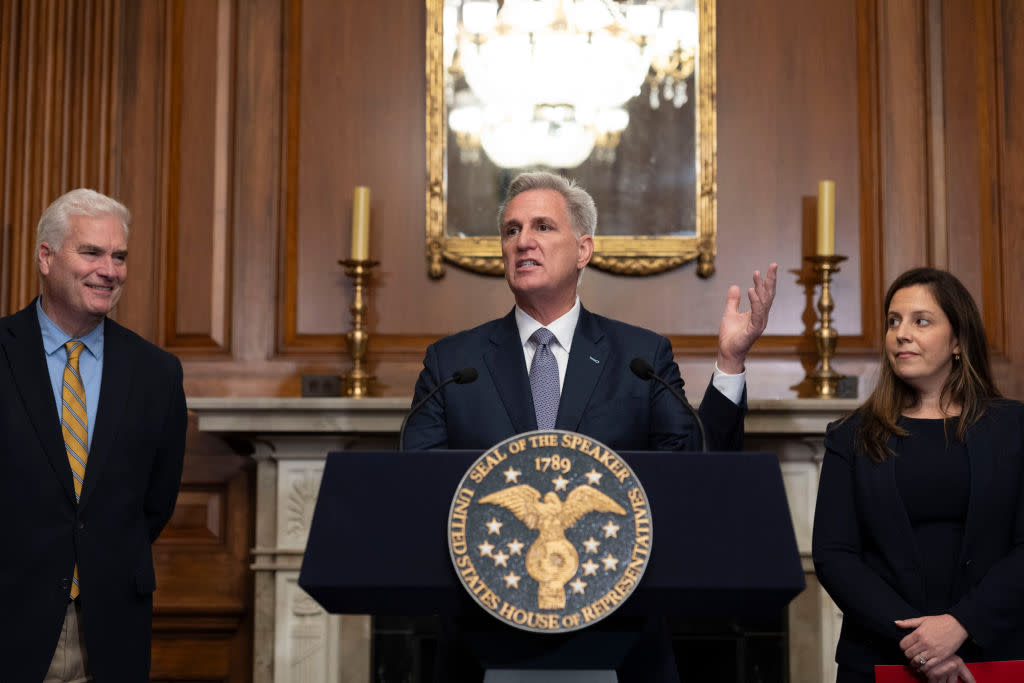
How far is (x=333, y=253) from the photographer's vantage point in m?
3.63

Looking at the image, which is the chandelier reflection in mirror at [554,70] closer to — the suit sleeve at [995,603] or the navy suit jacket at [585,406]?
the navy suit jacket at [585,406]

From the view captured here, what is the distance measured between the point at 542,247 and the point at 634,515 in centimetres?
86


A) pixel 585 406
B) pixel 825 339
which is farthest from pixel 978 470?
pixel 825 339

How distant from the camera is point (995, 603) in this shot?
1.95m

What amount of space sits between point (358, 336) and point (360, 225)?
0.38m

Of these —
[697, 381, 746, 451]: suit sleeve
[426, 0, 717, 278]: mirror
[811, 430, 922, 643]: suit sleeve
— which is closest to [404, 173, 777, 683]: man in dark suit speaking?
[697, 381, 746, 451]: suit sleeve

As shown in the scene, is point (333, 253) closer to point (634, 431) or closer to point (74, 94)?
point (74, 94)

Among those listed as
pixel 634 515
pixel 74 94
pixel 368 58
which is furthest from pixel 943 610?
pixel 74 94

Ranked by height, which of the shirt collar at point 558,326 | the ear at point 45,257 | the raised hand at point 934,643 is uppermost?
the ear at point 45,257

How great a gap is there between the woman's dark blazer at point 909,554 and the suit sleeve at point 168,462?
5.12 feet

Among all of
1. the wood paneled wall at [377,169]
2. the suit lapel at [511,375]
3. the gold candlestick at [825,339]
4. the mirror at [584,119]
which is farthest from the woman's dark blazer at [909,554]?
the mirror at [584,119]

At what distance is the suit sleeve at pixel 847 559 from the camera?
2.01 meters

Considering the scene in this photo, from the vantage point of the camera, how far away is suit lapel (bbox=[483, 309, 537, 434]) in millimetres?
1857

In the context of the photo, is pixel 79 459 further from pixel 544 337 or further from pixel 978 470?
pixel 978 470
